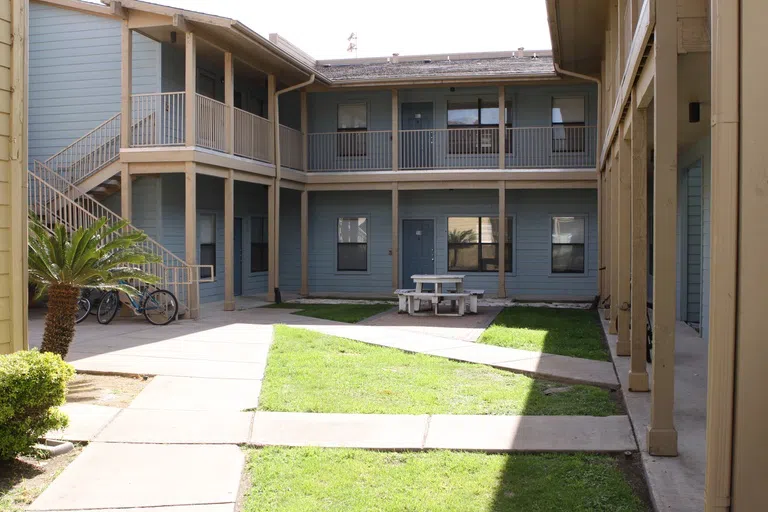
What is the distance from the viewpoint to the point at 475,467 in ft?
18.7

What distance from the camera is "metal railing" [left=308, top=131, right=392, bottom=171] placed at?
22938 millimetres

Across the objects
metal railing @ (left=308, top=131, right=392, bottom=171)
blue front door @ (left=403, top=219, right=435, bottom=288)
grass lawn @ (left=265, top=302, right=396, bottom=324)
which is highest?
metal railing @ (left=308, top=131, right=392, bottom=171)

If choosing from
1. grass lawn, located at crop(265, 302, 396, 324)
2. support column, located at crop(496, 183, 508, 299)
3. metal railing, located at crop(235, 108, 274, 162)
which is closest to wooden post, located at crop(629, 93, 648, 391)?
grass lawn, located at crop(265, 302, 396, 324)

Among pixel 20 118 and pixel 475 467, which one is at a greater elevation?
pixel 20 118

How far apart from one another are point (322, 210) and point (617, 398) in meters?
16.7

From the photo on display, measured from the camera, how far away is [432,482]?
538 cm

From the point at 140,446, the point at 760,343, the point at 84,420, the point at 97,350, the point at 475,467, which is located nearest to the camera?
the point at 760,343

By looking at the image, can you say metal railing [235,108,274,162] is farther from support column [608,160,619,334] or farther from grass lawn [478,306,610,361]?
support column [608,160,619,334]

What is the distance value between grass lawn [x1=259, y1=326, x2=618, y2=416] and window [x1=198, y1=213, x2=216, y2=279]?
896 centimetres

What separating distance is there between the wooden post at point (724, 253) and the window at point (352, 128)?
19.7 metres

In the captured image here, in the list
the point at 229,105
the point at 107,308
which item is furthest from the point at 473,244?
the point at 107,308

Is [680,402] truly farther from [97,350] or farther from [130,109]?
[130,109]

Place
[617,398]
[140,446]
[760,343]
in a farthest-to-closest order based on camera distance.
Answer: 1. [617,398]
2. [140,446]
3. [760,343]

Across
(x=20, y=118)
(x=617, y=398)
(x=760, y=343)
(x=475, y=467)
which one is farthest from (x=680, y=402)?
(x=20, y=118)
